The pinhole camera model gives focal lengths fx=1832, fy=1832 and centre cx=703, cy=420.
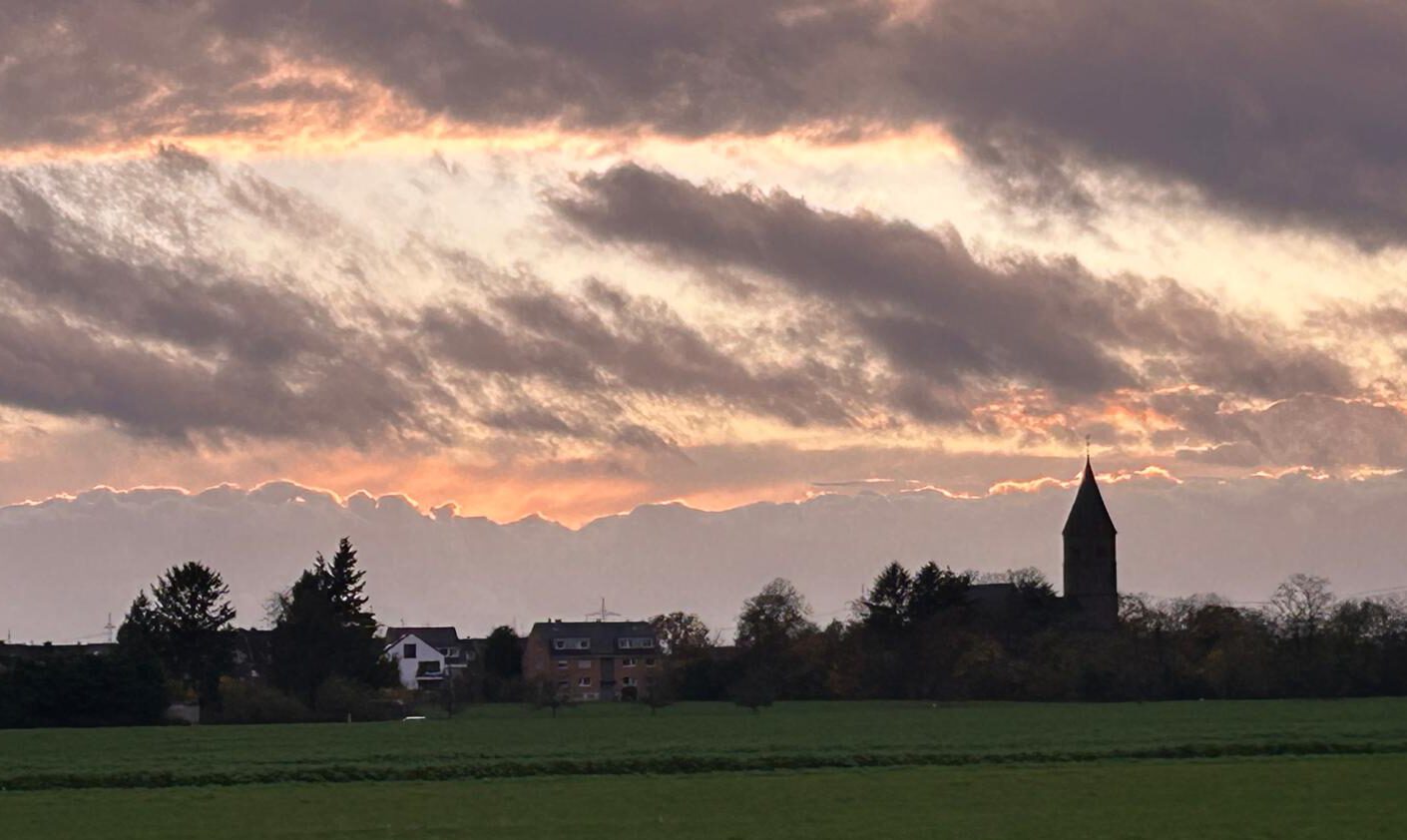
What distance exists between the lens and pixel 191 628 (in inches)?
4769

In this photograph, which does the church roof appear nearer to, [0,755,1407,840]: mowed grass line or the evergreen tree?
the evergreen tree

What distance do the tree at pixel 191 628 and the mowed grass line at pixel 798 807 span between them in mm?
77863

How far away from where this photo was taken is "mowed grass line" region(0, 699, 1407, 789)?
166 ft

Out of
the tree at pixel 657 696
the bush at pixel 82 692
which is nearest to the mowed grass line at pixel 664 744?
the bush at pixel 82 692

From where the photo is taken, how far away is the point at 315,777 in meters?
48.5

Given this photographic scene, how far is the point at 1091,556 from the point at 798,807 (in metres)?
154

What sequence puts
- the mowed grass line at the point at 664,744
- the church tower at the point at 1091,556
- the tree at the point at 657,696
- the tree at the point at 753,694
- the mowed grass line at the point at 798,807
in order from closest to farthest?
the mowed grass line at the point at 798,807 → the mowed grass line at the point at 664,744 → the tree at the point at 753,694 → the tree at the point at 657,696 → the church tower at the point at 1091,556

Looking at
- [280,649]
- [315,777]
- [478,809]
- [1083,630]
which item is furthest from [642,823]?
[1083,630]

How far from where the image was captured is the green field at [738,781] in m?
33.4

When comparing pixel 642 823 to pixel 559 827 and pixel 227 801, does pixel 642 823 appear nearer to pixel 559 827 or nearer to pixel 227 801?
pixel 559 827

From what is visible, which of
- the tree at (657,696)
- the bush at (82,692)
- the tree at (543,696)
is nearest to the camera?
the bush at (82,692)

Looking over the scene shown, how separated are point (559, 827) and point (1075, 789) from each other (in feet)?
43.8

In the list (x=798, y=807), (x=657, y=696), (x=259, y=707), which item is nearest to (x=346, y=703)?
(x=259, y=707)

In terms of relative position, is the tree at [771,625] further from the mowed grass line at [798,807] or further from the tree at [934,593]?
the mowed grass line at [798,807]
